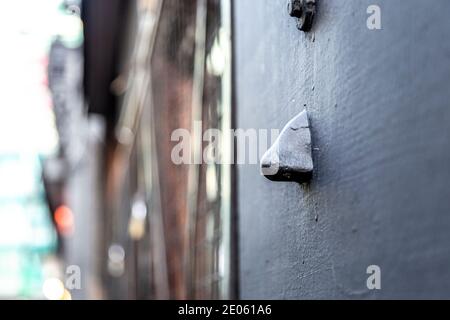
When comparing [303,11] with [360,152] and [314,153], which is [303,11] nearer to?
[314,153]

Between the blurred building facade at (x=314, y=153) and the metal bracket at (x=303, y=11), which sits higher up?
the metal bracket at (x=303, y=11)

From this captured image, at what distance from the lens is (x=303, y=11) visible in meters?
2.52

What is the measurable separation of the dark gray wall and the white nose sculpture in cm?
4

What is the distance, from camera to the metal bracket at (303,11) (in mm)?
2484

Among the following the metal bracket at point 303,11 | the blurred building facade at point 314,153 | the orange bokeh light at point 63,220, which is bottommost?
the orange bokeh light at point 63,220

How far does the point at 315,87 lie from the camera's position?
8.00ft

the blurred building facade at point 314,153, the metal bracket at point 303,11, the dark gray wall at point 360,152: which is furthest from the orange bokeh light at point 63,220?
the metal bracket at point 303,11

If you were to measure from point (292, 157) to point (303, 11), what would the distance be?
20.6 inches

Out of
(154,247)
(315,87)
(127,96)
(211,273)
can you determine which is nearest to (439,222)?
(315,87)

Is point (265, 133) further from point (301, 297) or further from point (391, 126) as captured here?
point (391, 126)

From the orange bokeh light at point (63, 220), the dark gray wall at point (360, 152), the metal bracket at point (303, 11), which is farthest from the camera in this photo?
the orange bokeh light at point (63, 220)

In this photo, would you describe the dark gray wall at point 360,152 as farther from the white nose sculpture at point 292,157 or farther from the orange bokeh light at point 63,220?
the orange bokeh light at point 63,220

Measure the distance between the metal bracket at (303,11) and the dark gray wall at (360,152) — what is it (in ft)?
0.20

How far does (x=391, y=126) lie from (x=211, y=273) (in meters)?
3.30
